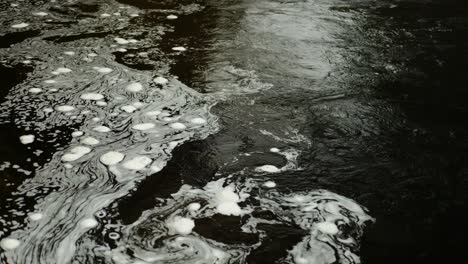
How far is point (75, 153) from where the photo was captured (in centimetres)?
223

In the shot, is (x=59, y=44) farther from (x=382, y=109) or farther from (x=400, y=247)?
(x=400, y=247)

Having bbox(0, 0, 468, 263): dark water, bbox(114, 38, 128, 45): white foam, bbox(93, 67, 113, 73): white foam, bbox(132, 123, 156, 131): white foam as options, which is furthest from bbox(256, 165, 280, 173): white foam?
bbox(114, 38, 128, 45): white foam

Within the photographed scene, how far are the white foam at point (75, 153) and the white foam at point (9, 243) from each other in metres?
0.56

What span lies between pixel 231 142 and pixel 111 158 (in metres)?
0.68

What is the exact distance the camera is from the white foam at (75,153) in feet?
7.17

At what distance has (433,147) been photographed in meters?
2.44

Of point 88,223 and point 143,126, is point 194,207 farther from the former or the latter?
point 143,126

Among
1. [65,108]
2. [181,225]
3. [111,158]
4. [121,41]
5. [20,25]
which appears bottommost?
[181,225]

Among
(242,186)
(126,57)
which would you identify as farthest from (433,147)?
(126,57)

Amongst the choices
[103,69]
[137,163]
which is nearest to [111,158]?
[137,163]

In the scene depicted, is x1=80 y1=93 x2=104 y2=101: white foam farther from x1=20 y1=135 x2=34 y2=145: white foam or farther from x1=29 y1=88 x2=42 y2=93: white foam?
x1=20 y1=135 x2=34 y2=145: white foam

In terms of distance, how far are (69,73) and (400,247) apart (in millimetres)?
2554

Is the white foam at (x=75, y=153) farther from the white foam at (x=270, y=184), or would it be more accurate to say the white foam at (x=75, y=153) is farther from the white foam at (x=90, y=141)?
the white foam at (x=270, y=184)

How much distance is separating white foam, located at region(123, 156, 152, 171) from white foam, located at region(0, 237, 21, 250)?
0.64m
